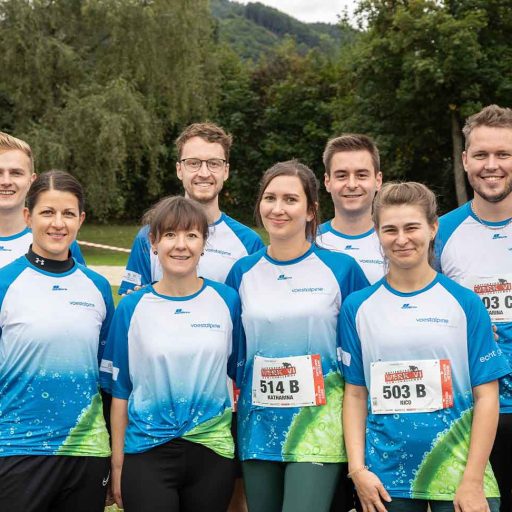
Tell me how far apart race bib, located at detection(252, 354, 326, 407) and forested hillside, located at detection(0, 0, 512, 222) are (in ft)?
60.3

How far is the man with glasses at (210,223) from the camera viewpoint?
4078mm

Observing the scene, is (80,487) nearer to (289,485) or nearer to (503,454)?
(289,485)

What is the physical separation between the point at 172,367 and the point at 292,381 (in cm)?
53

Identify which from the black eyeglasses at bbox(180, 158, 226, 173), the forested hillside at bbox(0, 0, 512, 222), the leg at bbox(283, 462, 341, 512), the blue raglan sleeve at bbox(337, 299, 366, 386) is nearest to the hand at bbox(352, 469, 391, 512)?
the leg at bbox(283, 462, 341, 512)

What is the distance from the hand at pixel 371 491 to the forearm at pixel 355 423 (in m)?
0.05

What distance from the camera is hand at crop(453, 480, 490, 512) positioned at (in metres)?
2.94

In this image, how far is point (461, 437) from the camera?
3047 millimetres

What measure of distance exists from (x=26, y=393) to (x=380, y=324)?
4.99 feet

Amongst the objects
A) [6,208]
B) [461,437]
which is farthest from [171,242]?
[461,437]

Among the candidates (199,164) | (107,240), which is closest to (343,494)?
(199,164)

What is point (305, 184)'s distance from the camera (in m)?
3.54

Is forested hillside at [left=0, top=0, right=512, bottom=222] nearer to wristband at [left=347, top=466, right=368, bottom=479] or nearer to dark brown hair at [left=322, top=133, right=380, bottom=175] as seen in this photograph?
dark brown hair at [left=322, top=133, right=380, bottom=175]

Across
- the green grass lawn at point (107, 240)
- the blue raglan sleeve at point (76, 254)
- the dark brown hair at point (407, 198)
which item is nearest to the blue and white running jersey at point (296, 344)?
the dark brown hair at point (407, 198)

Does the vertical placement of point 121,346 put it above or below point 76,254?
below
